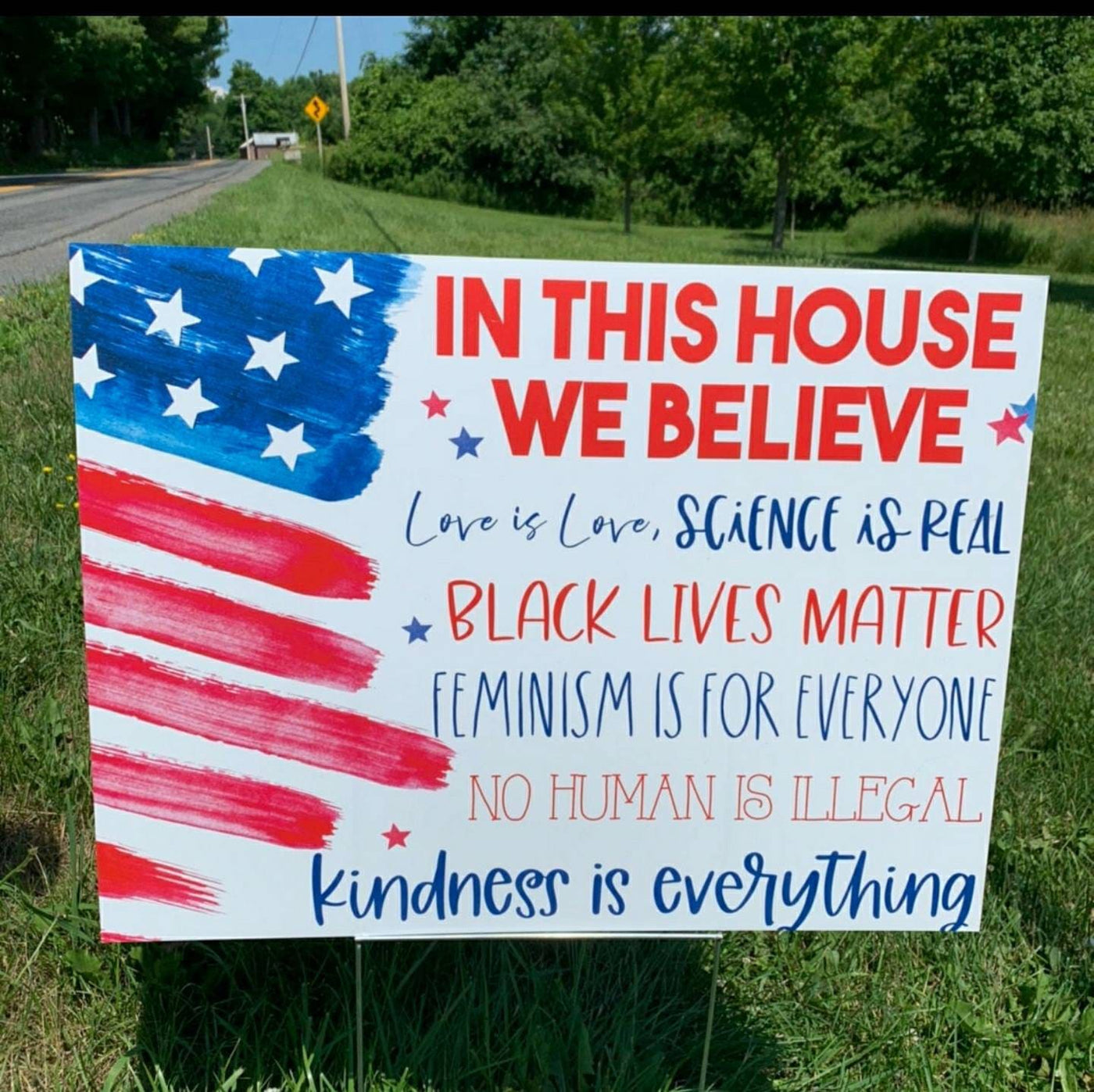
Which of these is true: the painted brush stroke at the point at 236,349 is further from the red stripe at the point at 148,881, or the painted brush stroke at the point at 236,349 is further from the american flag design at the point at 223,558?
the red stripe at the point at 148,881

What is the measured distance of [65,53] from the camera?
52.3m

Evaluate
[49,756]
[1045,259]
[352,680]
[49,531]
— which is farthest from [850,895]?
[1045,259]

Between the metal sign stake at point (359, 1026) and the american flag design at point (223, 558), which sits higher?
the american flag design at point (223, 558)

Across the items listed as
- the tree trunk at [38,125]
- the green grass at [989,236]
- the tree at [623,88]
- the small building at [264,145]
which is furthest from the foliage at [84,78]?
the green grass at [989,236]

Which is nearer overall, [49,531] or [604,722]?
[604,722]

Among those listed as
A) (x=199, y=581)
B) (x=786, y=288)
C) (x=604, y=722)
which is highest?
(x=786, y=288)

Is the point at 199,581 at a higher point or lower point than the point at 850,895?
higher

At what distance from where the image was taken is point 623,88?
1239 inches

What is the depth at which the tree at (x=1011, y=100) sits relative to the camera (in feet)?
80.4

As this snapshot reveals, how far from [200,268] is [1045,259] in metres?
30.6

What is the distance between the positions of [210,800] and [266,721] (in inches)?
6.3

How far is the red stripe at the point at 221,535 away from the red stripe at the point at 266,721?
0.61ft
